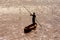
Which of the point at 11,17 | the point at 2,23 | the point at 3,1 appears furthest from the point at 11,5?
the point at 2,23

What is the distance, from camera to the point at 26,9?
1210 mm

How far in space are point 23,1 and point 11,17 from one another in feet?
1.37

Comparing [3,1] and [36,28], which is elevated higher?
[3,1]

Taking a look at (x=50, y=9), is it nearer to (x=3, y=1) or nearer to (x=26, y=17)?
(x=26, y=17)

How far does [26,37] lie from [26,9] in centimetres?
44

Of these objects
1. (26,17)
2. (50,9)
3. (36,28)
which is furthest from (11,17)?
(50,9)

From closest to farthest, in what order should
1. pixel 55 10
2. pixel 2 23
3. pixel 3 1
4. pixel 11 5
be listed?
pixel 2 23, pixel 55 10, pixel 11 5, pixel 3 1

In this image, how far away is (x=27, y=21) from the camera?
3.31 ft

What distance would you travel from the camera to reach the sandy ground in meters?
0.83

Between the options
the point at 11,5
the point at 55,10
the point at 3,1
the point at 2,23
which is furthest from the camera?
the point at 3,1

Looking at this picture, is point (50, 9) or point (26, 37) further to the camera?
point (50, 9)

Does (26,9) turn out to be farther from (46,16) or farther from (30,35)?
(30,35)

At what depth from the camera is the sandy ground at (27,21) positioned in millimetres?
826

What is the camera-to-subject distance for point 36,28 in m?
0.91
